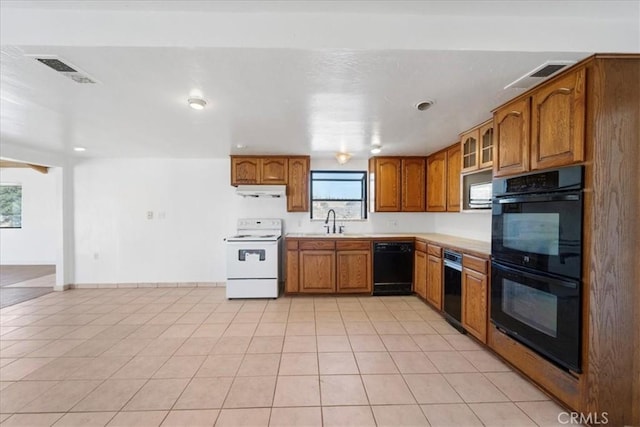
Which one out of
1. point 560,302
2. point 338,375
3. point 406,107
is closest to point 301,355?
point 338,375

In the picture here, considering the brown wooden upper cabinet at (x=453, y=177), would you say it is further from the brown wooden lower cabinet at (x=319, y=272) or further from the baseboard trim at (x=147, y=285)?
the baseboard trim at (x=147, y=285)

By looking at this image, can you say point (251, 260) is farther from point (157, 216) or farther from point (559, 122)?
point (559, 122)

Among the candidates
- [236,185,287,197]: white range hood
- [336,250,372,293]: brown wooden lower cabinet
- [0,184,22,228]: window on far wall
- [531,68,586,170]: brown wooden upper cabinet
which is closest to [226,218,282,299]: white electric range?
[236,185,287,197]: white range hood

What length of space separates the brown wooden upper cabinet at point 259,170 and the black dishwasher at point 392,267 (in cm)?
186

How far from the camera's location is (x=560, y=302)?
69.5 inches

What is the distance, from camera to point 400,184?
4570mm

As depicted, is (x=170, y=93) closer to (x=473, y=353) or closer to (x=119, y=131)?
(x=119, y=131)

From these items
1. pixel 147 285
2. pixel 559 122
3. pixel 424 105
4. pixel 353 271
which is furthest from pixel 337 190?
pixel 147 285

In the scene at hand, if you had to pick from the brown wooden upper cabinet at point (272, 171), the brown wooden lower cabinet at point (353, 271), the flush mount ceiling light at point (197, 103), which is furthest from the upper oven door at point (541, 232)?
the brown wooden upper cabinet at point (272, 171)

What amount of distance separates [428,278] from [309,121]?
2.53 m

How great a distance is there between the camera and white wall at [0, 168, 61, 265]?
6.68 metres

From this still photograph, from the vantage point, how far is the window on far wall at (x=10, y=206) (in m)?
6.74

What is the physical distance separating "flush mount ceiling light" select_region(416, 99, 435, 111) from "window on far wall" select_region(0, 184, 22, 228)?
9.27 metres

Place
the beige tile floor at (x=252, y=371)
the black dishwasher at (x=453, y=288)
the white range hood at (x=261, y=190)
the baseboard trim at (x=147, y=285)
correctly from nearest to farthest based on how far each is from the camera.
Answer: the beige tile floor at (x=252, y=371) < the black dishwasher at (x=453, y=288) < the white range hood at (x=261, y=190) < the baseboard trim at (x=147, y=285)
